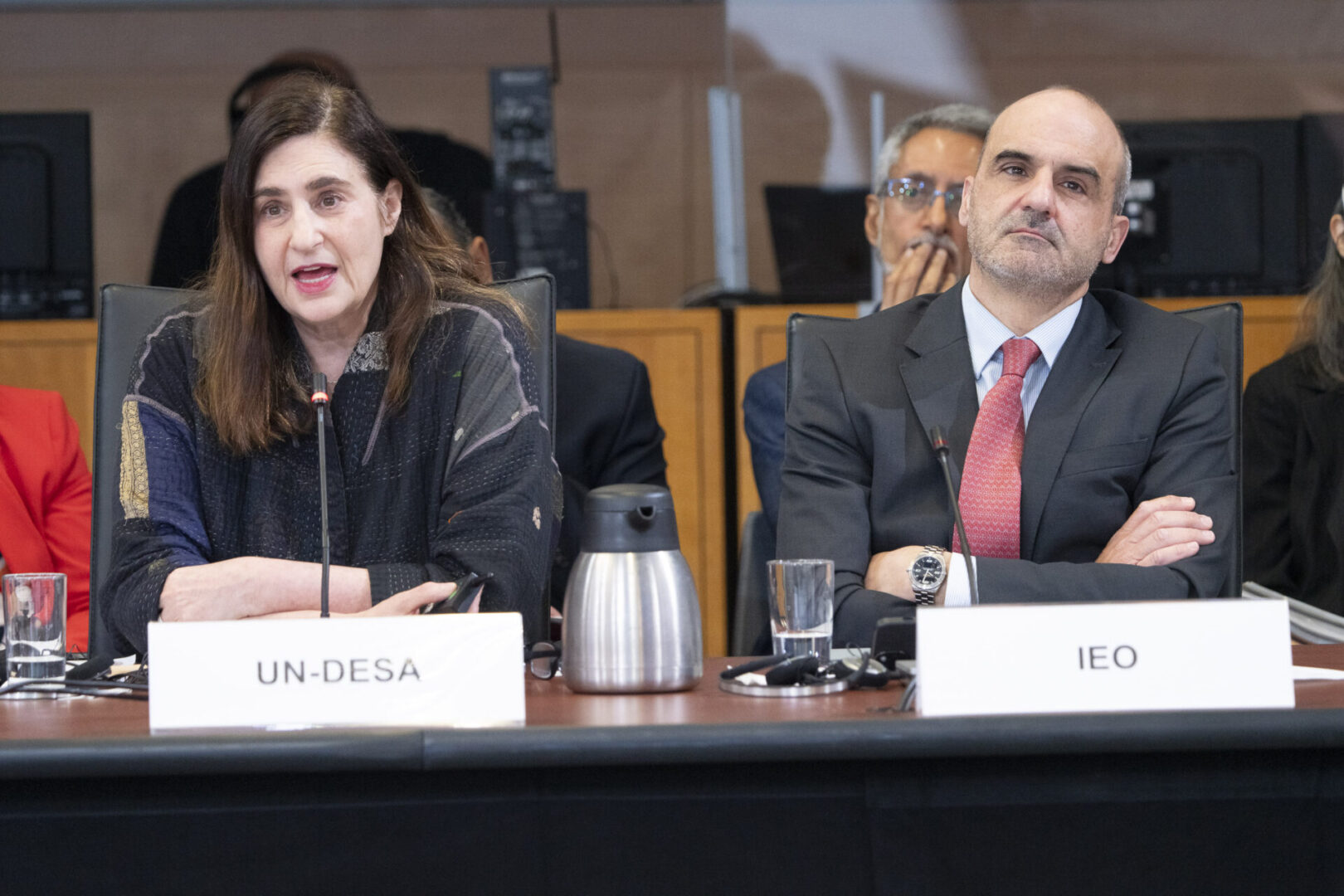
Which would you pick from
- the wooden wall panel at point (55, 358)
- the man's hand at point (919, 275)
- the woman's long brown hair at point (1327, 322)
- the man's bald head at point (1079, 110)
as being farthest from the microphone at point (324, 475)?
the wooden wall panel at point (55, 358)

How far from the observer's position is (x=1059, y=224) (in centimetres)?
180

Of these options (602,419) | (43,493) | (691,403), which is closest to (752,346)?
(691,403)

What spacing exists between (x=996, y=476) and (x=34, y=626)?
1.04m

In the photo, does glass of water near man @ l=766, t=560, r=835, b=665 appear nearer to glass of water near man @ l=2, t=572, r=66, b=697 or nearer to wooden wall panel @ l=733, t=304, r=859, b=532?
glass of water near man @ l=2, t=572, r=66, b=697

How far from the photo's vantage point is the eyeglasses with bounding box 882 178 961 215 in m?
2.60

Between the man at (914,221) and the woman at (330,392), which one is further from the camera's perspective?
the man at (914,221)

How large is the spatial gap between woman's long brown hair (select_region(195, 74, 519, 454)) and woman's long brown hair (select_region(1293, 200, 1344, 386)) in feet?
4.63

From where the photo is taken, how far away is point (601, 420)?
2.37 m

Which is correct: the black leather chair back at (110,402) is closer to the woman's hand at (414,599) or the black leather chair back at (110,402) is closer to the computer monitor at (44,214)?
the woman's hand at (414,599)

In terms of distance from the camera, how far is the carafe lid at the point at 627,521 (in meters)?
1.22

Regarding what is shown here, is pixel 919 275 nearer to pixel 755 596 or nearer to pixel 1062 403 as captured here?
pixel 755 596

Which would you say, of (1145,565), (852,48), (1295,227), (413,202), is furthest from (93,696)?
(852,48)

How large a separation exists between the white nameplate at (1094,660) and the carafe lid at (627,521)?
28 centimetres

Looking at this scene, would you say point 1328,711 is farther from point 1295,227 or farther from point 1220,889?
point 1295,227
